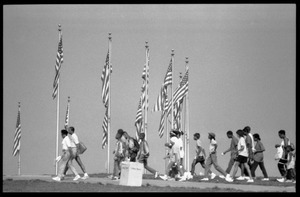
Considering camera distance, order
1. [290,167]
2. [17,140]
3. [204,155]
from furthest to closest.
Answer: [17,140] → [204,155] → [290,167]

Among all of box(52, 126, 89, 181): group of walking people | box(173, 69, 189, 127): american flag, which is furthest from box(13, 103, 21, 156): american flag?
box(52, 126, 89, 181): group of walking people

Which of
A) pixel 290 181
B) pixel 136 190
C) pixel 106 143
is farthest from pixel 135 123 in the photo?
pixel 136 190

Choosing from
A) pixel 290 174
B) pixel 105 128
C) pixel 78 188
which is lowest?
pixel 78 188

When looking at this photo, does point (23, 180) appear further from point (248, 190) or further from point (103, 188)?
point (248, 190)

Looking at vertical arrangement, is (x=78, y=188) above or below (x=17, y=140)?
below

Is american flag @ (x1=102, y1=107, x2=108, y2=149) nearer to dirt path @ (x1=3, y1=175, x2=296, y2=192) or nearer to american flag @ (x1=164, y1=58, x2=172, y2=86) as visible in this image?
american flag @ (x1=164, y1=58, x2=172, y2=86)

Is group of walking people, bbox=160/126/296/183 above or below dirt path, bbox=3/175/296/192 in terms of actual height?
above

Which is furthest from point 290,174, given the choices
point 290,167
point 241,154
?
point 241,154

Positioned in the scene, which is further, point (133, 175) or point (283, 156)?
point (283, 156)

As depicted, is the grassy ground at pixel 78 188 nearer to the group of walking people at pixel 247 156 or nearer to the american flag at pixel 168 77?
the group of walking people at pixel 247 156

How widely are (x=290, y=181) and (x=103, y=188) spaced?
272 inches

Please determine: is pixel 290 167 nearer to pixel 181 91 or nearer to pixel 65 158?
pixel 65 158

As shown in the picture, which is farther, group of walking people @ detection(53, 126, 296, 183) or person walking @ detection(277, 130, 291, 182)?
person walking @ detection(277, 130, 291, 182)

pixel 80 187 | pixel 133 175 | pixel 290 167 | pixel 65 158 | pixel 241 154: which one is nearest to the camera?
pixel 80 187
